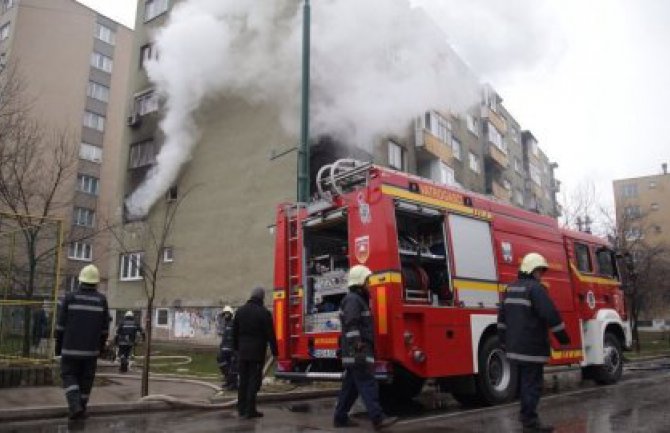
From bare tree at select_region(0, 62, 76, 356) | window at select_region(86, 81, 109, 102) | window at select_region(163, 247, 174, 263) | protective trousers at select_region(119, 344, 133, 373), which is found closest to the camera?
bare tree at select_region(0, 62, 76, 356)

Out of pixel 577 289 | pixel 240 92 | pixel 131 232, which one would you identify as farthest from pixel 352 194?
pixel 131 232

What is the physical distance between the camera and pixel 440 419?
24.8 ft

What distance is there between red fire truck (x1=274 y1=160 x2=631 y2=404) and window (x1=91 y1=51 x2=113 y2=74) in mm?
39532

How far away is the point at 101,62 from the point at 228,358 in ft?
128

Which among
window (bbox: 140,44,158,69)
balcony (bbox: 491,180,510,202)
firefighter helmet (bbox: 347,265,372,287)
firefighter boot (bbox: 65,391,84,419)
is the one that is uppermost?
window (bbox: 140,44,158,69)

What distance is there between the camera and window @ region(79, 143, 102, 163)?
42312 mm

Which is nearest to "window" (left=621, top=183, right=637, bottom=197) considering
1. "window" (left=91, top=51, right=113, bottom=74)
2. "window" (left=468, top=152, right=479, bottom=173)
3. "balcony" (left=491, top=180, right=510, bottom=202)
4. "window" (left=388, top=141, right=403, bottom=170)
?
"balcony" (left=491, top=180, right=510, bottom=202)

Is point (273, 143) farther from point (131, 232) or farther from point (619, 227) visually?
point (619, 227)

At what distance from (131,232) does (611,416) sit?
24358mm

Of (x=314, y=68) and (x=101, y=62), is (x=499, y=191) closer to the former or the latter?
(x=314, y=68)

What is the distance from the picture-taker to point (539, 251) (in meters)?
10.4

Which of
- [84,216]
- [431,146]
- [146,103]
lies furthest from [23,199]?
[84,216]

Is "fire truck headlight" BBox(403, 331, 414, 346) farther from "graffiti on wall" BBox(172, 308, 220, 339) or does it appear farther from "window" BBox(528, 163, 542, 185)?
"window" BBox(528, 163, 542, 185)

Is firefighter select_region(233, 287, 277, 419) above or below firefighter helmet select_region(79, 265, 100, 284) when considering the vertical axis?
below
